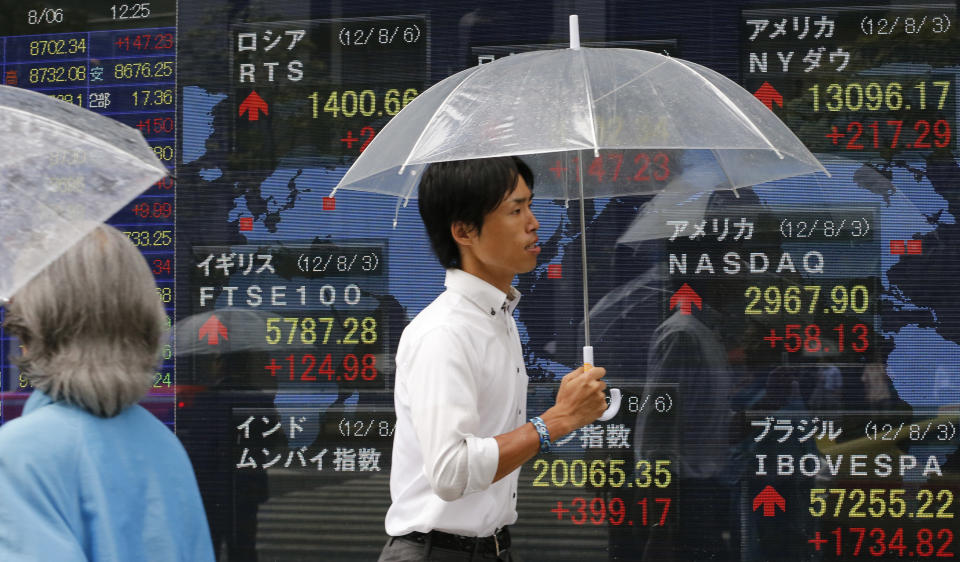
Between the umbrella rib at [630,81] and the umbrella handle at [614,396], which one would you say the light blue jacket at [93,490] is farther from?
the umbrella rib at [630,81]

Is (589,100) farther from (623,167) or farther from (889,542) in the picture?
(889,542)

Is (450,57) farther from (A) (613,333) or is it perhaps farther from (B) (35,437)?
(B) (35,437)

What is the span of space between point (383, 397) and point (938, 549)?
8.12ft

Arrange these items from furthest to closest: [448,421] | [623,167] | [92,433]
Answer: [623,167], [448,421], [92,433]

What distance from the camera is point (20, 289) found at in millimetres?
1871

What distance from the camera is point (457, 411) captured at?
2395mm

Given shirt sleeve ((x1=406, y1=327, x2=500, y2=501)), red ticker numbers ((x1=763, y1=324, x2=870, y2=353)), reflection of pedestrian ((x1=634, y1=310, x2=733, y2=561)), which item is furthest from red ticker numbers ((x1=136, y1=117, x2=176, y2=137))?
shirt sleeve ((x1=406, y1=327, x2=500, y2=501))

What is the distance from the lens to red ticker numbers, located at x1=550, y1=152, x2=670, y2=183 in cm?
352

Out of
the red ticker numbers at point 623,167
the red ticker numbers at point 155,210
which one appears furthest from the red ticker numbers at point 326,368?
the red ticker numbers at point 623,167

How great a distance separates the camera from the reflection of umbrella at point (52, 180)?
75.4 inches

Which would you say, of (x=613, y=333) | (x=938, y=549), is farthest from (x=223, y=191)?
(x=938, y=549)

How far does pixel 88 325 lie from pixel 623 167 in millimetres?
2185

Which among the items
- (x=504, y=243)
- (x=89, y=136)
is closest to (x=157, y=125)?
(x=504, y=243)

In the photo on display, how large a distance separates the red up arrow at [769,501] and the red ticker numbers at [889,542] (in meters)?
0.20
